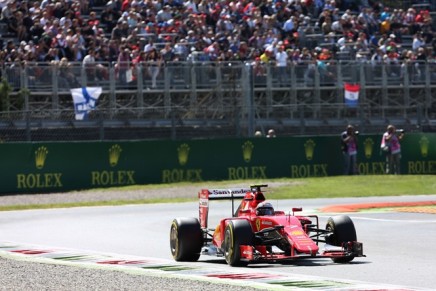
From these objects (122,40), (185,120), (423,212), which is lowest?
(423,212)

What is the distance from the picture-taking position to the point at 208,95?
34000 millimetres

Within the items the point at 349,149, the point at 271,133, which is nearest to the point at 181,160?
the point at 271,133

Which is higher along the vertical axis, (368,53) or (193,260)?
(368,53)

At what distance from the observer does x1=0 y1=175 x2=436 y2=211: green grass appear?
30.5 m

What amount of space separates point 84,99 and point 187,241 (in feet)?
56.4

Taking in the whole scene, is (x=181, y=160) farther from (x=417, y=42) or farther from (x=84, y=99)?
(x=417, y=42)

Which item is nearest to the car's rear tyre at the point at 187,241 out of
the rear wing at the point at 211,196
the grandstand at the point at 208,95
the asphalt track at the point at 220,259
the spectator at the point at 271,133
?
the asphalt track at the point at 220,259

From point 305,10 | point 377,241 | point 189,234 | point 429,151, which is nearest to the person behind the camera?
point 189,234

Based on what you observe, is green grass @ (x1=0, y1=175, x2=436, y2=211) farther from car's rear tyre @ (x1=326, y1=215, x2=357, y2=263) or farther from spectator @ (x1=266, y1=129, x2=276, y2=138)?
car's rear tyre @ (x1=326, y1=215, x2=357, y2=263)

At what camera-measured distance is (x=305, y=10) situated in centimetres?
4159

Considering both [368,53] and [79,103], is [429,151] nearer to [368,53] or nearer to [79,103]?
[368,53]

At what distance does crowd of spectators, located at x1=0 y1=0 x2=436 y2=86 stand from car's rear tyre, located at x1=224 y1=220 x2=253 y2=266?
18.6 metres

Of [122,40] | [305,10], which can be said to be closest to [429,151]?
[305,10]

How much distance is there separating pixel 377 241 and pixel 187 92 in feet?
54.9
